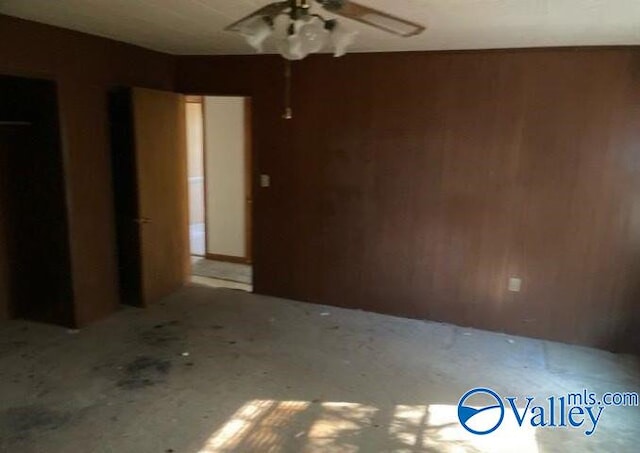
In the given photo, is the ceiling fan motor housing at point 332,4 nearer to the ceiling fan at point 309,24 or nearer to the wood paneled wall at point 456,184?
the ceiling fan at point 309,24

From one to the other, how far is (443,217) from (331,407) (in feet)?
6.02

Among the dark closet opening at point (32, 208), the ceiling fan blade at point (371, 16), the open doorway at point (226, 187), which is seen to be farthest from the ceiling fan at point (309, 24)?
the open doorway at point (226, 187)

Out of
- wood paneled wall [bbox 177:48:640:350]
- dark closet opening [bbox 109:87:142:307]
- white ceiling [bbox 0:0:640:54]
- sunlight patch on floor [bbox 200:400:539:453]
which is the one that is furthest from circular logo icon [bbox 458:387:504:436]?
dark closet opening [bbox 109:87:142:307]

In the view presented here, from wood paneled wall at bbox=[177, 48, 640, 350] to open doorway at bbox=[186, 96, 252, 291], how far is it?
38.4 inches

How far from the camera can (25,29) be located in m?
3.10

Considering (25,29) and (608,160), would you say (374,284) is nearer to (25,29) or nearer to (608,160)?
(608,160)

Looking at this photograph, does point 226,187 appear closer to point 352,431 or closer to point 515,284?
point 515,284

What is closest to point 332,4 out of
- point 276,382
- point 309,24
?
point 309,24

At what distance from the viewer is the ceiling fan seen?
1797mm

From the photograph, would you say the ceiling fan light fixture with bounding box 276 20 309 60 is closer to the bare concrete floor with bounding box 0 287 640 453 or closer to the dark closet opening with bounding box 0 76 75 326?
the bare concrete floor with bounding box 0 287 640 453

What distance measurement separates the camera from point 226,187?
223 inches

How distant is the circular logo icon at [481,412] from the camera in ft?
8.59

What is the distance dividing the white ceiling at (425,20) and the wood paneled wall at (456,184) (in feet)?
0.93

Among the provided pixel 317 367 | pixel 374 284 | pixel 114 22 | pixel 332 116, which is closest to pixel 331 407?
pixel 317 367
